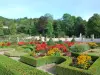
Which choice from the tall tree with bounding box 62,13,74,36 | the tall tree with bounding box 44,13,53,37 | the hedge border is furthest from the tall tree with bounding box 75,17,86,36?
the hedge border

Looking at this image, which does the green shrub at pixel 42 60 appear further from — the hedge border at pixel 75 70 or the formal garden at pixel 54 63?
the hedge border at pixel 75 70

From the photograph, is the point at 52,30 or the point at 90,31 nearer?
the point at 90,31

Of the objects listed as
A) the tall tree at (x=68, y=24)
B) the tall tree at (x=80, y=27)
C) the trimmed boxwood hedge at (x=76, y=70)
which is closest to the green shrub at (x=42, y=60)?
the trimmed boxwood hedge at (x=76, y=70)

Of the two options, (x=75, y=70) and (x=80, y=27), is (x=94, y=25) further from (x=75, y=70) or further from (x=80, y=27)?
(x=75, y=70)

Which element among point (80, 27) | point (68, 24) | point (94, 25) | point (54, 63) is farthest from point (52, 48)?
point (68, 24)

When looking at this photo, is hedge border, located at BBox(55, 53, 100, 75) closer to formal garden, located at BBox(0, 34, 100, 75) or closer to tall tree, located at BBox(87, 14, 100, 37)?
formal garden, located at BBox(0, 34, 100, 75)

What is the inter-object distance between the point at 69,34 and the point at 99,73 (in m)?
38.1

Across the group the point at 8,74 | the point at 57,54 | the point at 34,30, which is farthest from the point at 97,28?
the point at 8,74

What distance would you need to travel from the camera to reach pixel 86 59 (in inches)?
319

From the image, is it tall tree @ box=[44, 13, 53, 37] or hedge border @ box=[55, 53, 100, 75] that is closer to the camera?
A: hedge border @ box=[55, 53, 100, 75]

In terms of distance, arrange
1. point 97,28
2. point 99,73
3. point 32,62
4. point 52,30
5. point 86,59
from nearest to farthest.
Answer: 1. point 99,73
2. point 86,59
3. point 32,62
4. point 97,28
5. point 52,30

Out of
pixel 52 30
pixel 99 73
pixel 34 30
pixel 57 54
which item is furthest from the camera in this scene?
pixel 34 30

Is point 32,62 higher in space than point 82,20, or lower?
lower

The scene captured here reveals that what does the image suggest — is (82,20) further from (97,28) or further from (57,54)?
(57,54)
